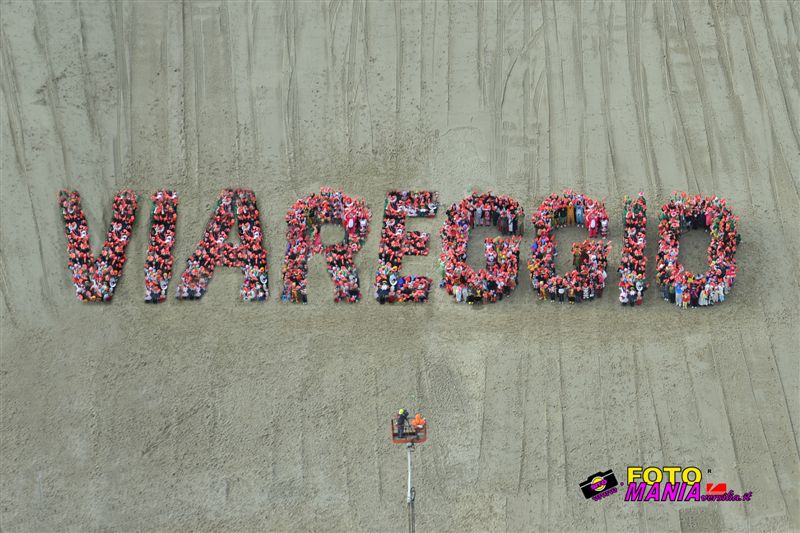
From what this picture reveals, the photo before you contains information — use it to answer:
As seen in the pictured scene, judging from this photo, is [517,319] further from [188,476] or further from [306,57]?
[306,57]

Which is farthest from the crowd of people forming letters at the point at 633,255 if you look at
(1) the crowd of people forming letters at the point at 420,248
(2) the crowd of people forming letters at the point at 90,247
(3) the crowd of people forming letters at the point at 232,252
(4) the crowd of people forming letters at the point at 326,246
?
(2) the crowd of people forming letters at the point at 90,247

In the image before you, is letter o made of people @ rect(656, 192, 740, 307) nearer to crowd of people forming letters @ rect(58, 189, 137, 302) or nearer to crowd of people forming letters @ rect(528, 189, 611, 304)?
crowd of people forming letters @ rect(528, 189, 611, 304)

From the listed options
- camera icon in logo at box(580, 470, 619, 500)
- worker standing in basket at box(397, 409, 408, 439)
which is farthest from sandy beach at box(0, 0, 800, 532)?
worker standing in basket at box(397, 409, 408, 439)

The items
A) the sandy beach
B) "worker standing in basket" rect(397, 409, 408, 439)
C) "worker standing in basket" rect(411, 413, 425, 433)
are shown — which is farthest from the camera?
the sandy beach

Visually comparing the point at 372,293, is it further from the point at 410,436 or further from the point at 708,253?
the point at 708,253

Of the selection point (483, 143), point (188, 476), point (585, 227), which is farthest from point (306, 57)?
point (188, 476)
